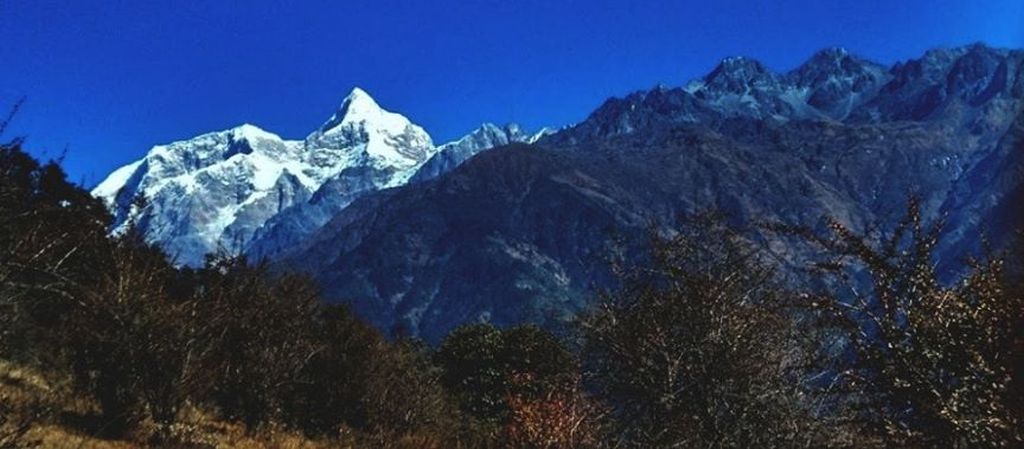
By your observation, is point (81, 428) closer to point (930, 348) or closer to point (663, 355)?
point (663, 355)

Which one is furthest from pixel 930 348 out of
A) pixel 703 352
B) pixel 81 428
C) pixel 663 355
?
pixel 81 428

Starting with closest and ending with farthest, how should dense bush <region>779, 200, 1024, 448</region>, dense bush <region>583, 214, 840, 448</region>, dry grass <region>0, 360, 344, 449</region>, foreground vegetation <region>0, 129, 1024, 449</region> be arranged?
dense bush <region>779, 200, 1024, 448</region>
foreground vegetation <region>0, 129, 1024, 449</region>
dry grass <region>0, 360, 344, 449</region>
dense bush <region>583, 214, 840, 448</region>

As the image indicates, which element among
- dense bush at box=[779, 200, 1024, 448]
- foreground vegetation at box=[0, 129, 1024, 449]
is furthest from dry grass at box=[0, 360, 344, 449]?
dense bush at box=[779, 200, 1024, 448]

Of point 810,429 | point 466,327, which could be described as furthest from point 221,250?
point 466,327

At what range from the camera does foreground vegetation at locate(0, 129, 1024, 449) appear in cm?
912

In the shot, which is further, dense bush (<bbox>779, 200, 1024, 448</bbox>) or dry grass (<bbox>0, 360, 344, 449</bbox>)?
dry grass (<bbox>0, 360, 344, 449</bbox>)

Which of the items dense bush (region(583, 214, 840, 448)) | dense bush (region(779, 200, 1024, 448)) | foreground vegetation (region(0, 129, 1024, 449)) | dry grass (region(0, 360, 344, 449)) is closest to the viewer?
dense bush (region(779, 200, 1024, 448))

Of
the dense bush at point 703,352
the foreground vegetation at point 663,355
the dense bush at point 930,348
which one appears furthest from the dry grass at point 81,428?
the dense bush at point 930,348

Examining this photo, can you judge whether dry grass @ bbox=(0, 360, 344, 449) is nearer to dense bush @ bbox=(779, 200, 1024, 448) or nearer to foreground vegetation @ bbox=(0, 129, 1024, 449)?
foreground vegetation @ bbox=(0, 129, 1024, 449)

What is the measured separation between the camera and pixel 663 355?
16.4 m

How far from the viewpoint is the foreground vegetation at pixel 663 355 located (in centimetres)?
912

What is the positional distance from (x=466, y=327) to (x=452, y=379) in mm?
5599

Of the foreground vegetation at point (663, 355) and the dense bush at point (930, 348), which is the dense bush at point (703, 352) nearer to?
the foreground vegetation at point (663, 355)

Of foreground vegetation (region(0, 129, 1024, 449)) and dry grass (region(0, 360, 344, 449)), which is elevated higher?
foreground vegetation (region(0, 129, 1024, 449))
